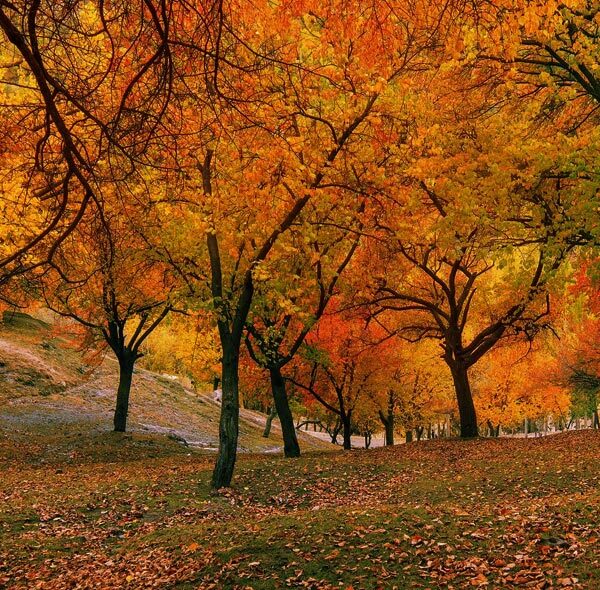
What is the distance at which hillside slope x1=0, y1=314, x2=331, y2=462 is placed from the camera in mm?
23531

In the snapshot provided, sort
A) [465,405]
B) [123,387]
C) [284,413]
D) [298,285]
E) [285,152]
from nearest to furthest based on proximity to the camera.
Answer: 1. [285,152]
2. [298,285]
3. [284,413]
4. [465,405]
5. [123,387]

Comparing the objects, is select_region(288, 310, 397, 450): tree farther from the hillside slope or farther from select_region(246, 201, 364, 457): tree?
the hillside slope

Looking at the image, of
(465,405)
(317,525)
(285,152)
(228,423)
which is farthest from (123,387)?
(317,525)

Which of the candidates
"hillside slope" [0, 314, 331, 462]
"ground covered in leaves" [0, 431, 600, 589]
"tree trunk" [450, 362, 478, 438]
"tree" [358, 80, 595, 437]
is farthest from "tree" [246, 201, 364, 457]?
"hillside slope" [0, 314, 331, 462]

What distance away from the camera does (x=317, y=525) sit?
8.50m

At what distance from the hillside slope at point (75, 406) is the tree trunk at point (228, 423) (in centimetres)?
899

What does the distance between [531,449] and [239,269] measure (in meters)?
9.73

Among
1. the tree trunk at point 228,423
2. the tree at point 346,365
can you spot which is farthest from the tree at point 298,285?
the tree at point 346,365

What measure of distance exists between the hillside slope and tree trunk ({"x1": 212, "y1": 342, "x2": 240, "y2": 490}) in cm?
899

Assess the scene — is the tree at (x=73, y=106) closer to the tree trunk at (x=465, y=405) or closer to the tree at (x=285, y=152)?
the tree at (x=285, y=152)

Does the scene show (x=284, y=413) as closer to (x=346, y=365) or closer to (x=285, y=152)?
(x=346, y=365)

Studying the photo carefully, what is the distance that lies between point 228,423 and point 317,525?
15.0 ft

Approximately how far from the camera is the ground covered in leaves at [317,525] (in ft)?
22.1

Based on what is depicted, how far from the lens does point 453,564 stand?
22.0 feet
